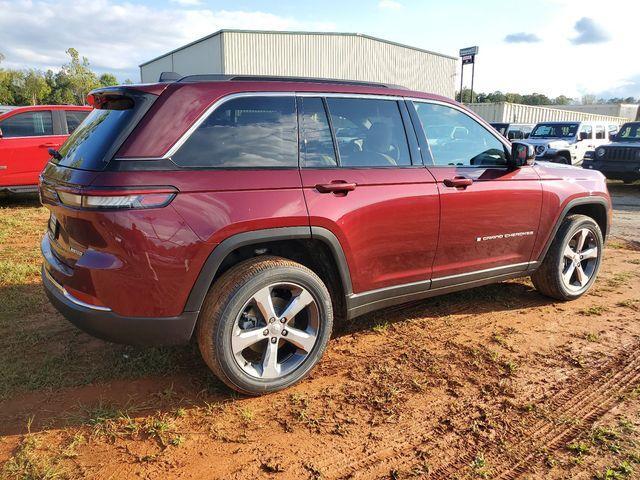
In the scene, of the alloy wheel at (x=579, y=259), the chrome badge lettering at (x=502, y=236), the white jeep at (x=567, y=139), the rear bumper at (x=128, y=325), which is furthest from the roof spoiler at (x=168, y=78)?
the white jeep at (x=567, y=139)

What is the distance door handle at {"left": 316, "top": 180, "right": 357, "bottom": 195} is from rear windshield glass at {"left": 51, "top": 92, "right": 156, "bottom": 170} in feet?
3.54

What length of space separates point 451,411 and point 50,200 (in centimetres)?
266

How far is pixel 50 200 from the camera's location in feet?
9.34

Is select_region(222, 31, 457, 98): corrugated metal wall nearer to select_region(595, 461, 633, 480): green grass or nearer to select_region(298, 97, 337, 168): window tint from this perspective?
select_region(298, 97, 337, 168): window tint

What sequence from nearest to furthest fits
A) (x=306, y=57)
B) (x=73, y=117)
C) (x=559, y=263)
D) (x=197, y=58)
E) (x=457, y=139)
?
(x=457, y=139)
(x=559, y=263)
(x=73, y=117)
(x=306, y=57)
(x=197, y=58)

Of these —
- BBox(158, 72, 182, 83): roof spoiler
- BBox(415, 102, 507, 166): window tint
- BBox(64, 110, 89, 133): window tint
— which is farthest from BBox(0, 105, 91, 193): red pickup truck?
BBox(415, 102, 507, 166): window tint

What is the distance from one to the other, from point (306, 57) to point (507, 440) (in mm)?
30761

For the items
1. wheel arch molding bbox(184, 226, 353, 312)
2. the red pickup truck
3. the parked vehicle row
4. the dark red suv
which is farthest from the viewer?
the parked vehicle row

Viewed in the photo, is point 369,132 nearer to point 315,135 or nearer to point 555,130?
point 315,135

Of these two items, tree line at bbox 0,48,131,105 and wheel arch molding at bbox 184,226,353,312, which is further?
tree line at bbox 0,48,131,105

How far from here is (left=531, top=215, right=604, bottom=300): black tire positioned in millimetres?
4430

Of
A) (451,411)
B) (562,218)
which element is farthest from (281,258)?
(562,218)

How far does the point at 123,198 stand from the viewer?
2.44m

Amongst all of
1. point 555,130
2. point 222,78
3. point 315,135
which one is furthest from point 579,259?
point 555,130
